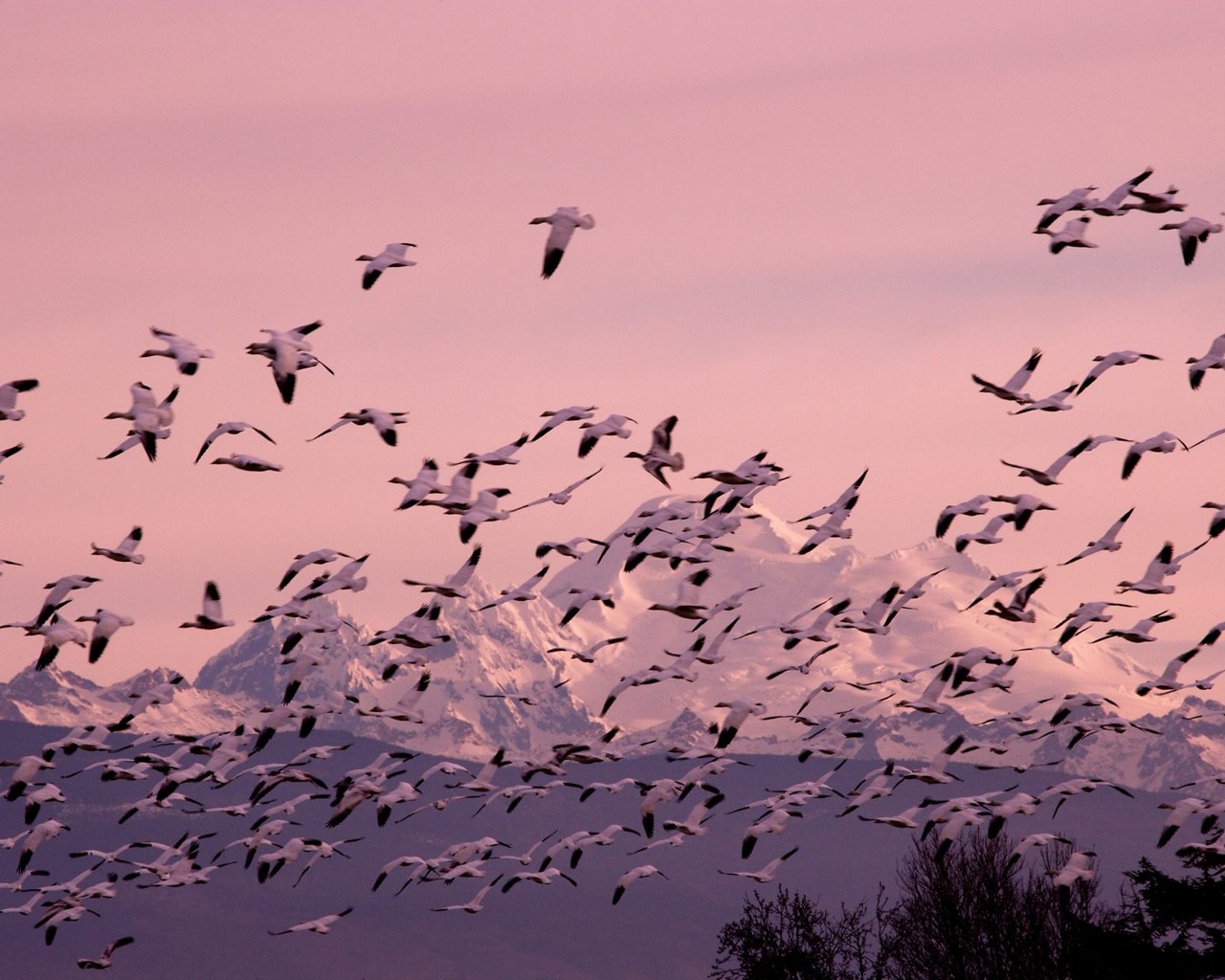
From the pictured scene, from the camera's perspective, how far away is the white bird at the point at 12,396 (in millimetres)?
41375

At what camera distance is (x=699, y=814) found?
54.3m

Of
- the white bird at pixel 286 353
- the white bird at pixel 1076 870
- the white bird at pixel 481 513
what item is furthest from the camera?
the white bird at pixel 1076 870

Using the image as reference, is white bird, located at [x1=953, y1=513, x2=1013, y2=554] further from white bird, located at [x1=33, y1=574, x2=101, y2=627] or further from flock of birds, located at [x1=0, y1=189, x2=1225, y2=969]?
white bird, located at [x1=33, y1=574, x2=101, y2=627]

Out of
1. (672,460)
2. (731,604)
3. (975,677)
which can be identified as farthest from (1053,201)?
(731,604)

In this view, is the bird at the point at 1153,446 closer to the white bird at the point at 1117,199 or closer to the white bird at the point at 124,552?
the white bird at the point at 1117,199

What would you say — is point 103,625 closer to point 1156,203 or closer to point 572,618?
point 572,618

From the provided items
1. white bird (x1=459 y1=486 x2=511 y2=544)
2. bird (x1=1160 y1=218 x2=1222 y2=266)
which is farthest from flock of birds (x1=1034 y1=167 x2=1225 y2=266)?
white bird (x1=459 y1=486 x2=511 y2=544)

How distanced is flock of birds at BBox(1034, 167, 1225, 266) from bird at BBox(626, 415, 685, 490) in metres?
8.50

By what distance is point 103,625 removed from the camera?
44.2 m

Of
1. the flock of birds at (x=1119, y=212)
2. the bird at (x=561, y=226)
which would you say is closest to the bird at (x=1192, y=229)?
the flock of birds at (x=1119, y=212)

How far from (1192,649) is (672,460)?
14963mm

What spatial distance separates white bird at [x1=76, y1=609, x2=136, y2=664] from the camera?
140 feet

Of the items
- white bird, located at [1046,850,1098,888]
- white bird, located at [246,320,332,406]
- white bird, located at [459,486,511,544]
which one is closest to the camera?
white bird, located at [246,320,332,406]

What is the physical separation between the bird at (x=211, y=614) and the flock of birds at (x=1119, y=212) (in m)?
19.3
